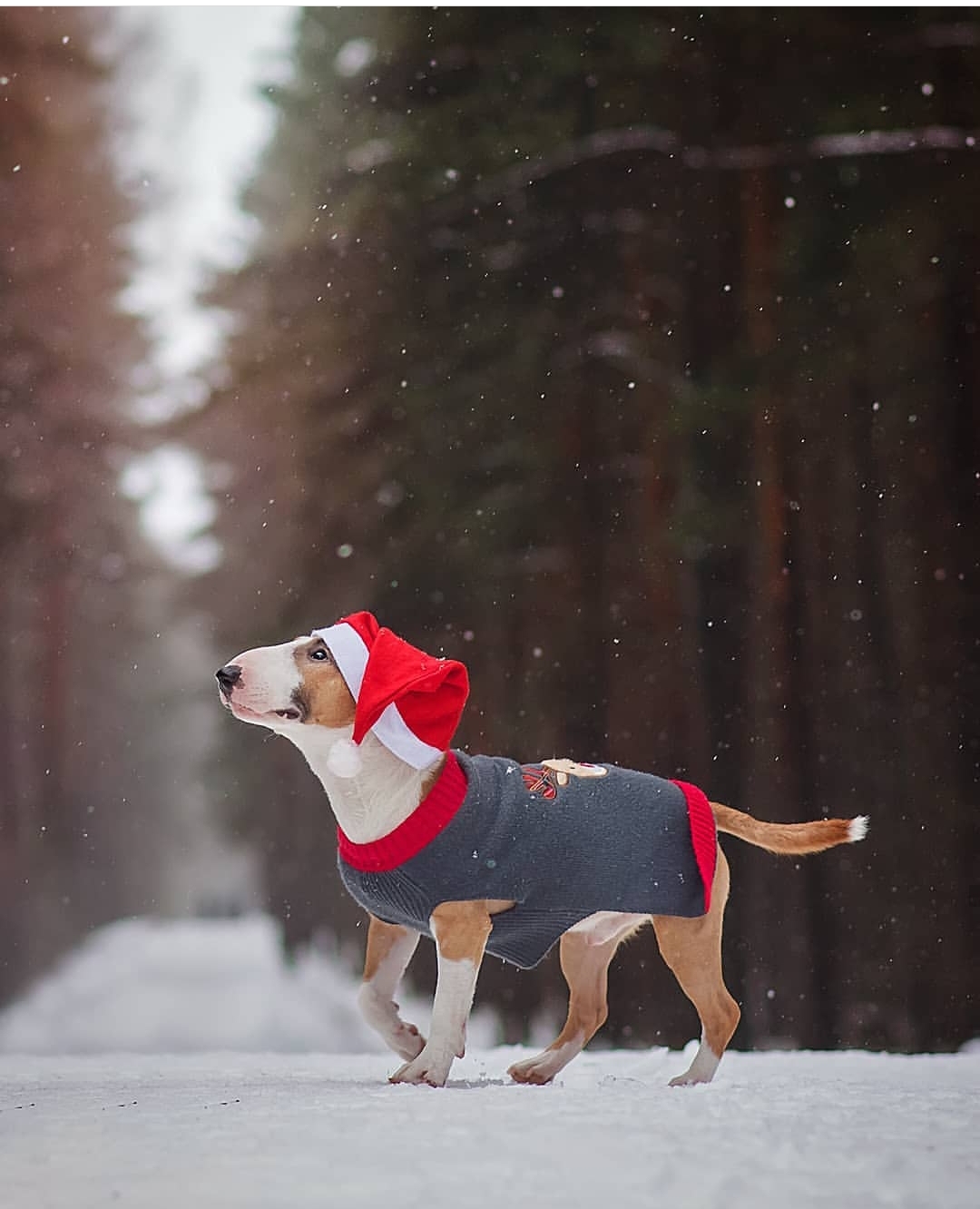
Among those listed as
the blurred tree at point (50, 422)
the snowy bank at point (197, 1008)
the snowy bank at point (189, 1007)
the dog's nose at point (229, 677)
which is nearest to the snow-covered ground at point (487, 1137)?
the dog's nose at point (229, 677)

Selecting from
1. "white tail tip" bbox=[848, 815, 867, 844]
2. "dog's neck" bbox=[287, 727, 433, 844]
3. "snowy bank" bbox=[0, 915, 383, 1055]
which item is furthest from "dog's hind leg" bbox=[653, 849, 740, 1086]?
"snowy bank" bbox=[0, 915, 383, 1055]

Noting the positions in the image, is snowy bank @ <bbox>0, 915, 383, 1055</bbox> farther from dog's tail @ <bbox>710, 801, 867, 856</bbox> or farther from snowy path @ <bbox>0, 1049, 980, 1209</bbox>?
snowy path @ <bbox>0, 1049, 980, 1209</bbox>

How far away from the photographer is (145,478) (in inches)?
684

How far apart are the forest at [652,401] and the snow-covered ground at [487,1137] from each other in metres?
3.63

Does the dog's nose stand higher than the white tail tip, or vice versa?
the dog's nose

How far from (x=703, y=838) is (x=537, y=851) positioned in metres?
0.64

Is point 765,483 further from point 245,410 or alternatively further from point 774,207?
point 245,410

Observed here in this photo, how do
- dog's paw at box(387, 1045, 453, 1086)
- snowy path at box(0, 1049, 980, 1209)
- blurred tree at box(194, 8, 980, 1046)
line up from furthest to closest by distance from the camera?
1. blurred tree at box(194, 8, 980, 1046)
2. dog's paw at box(387, 1045, 453, 1086)
3. snowy path at box(0, 1049, 980, 1209)

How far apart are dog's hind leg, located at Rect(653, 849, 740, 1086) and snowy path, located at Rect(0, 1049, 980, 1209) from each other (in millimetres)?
156

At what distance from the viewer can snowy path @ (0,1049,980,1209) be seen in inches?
110

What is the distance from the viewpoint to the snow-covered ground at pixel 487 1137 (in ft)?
Answer: 9.23

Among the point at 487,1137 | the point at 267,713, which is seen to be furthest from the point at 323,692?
the point at 487,1137

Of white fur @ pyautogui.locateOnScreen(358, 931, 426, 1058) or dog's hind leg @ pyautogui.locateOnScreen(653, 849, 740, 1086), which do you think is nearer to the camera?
white fur @ pyautogui.locateOnScreen(358, 931, 426, 1058)

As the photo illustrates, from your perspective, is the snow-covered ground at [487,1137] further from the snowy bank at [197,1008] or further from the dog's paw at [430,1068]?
the snowy bank at [197,1008]
